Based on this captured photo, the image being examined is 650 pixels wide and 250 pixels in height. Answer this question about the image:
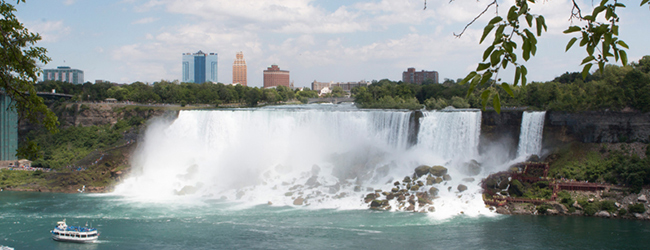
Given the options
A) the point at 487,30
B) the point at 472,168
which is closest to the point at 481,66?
the point at 487,30

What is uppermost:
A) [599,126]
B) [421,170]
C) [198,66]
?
[198,66]

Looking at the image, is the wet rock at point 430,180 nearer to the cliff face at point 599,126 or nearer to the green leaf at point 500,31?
the cliff face at point 599,126

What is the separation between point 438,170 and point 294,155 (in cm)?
898

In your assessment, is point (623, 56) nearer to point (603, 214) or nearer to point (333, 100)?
point (603, 214)

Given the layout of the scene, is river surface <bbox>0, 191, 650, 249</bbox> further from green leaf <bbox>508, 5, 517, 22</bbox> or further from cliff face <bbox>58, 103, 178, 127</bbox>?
cliff face <bbox>58, 103, 178, 127</bbox>

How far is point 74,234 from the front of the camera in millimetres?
17156

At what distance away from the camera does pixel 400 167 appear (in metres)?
26.9

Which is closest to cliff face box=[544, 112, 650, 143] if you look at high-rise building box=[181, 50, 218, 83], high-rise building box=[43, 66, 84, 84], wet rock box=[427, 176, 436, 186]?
wet rock box=[427, 176, 436, 186]

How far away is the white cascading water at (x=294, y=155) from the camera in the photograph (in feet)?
82.5

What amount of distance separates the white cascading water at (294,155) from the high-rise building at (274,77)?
102556 millimetres

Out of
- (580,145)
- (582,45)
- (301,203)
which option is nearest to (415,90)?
(580,145)

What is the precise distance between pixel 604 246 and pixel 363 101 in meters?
34.0

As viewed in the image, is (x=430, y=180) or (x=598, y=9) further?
(x=430, y=180)

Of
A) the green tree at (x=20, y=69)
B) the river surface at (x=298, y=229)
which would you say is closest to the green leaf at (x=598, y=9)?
the green tree at (x=20, y=69)
